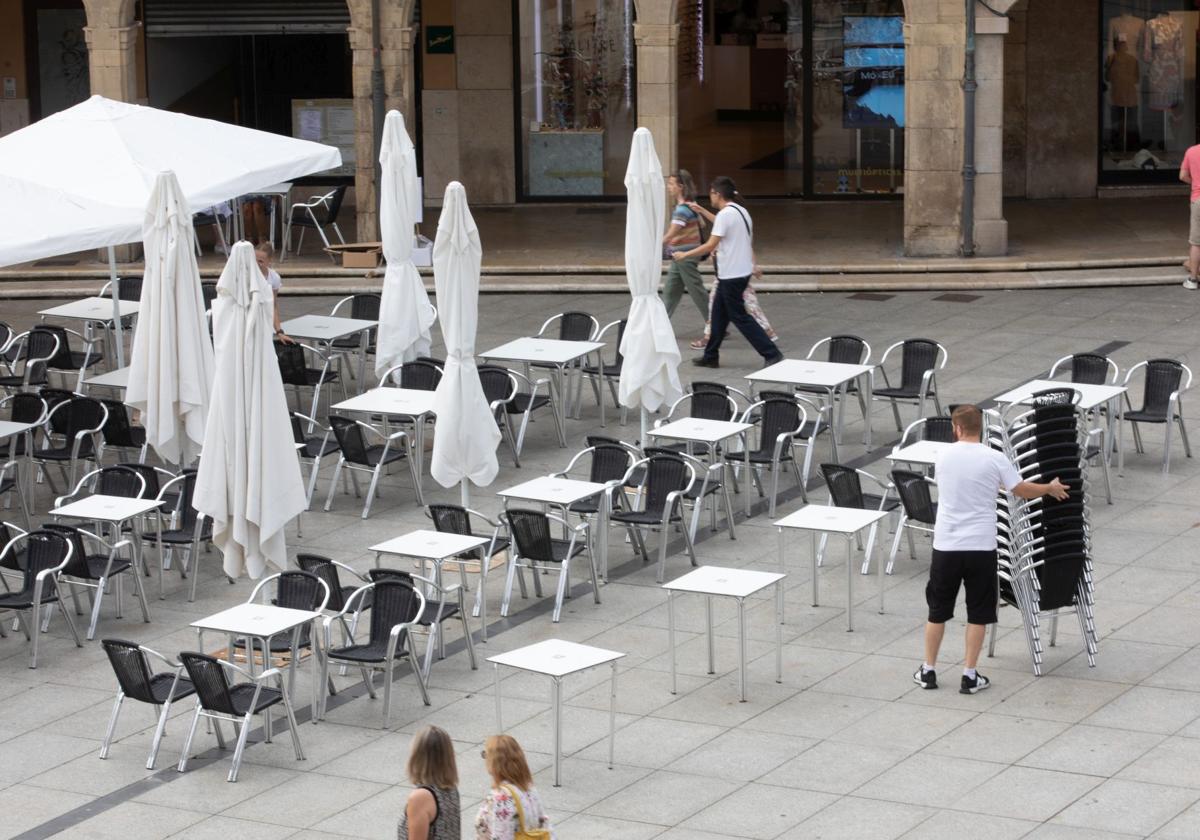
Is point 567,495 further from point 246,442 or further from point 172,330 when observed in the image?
point 172,330

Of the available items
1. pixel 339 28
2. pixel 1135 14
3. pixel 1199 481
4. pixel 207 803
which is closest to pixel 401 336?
pixel 1199 481

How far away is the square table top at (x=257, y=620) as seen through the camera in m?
11.5

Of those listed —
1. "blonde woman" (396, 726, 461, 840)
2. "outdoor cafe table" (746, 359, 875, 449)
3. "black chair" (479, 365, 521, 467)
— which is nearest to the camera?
"blonde woman" (396, 726, 461, 840)

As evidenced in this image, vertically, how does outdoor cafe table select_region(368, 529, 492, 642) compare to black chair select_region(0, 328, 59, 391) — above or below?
below

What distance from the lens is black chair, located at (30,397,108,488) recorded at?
643 inches

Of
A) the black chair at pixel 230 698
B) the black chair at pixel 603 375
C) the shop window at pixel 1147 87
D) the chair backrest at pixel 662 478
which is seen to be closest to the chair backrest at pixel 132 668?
the black chair at pixel 230 698

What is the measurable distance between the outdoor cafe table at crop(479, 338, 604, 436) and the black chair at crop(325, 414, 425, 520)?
Result: 1704 mm

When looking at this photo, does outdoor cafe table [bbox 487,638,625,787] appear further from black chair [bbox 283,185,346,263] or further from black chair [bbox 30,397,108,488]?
black chair [bbox 283,185,346,263]

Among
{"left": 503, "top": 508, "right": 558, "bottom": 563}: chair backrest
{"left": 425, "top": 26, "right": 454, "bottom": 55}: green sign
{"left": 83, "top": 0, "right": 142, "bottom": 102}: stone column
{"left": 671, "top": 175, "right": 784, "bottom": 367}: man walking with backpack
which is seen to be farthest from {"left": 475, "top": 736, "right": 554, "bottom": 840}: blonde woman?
{"left": 425, "top": 26, "right": 454, "bottom": 55}: green sign

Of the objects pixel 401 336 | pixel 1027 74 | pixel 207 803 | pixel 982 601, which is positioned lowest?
pixel 207 803

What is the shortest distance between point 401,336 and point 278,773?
25.0 ft

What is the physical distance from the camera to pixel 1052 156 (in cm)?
2853

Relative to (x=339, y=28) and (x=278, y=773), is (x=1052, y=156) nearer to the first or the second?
(x=339, y=28)

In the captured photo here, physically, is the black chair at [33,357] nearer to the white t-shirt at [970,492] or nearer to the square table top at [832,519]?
the square table top at [832,519]
